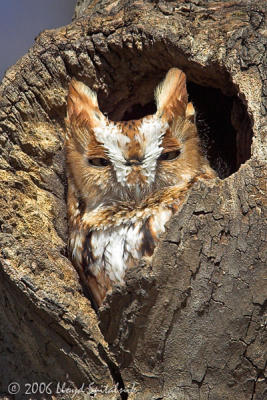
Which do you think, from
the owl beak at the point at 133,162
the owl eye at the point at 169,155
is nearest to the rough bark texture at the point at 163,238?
the owl eye at the point at 169,155

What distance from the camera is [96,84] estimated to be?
269 cm

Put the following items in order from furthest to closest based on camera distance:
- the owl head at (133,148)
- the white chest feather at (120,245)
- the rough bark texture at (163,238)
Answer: the owl head at (133,148), the white chest feather at (120,245), the rough bark texture at (163,238)

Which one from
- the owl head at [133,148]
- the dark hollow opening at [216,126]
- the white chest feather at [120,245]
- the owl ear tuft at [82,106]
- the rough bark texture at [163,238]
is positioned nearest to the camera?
the rough bark texture at [163,238]

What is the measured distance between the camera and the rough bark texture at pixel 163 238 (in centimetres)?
179

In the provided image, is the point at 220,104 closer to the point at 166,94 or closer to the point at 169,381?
the point at 166,94

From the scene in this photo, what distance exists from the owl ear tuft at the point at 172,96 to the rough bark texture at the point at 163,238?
0.26ft

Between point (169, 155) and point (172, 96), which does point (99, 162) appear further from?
point (172, 96)

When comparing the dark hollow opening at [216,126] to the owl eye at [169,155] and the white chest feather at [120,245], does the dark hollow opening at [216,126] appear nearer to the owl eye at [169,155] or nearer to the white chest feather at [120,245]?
the owl eye at [169,155]

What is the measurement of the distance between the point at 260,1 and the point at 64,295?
4.63 ft

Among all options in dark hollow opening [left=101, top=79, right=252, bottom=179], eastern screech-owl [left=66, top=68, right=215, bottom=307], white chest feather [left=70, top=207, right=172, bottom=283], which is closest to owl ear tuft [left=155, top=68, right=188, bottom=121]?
eastern screech-owl [left=66, top=68, right=215, bottom=307]

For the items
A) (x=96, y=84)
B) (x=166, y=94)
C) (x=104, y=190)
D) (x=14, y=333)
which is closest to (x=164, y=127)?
(x=166, y=94)

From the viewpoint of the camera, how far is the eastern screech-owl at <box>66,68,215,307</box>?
7.35 ft

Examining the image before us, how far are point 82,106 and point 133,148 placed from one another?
0.36 m

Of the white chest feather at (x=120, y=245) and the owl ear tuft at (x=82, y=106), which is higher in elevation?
the owl ear tuft at (x=82, y=106)
